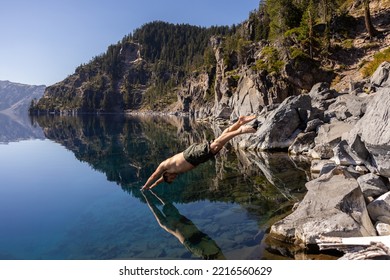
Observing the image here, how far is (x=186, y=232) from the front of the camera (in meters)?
11.2

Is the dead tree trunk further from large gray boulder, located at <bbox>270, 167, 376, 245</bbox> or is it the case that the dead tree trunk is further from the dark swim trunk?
the dark swim trunk

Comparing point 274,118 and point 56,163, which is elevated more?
point 274,118

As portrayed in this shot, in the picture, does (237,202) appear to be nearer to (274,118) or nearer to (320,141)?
(320,141)

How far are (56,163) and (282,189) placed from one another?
72.4 feet

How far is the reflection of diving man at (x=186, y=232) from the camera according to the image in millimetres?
9469

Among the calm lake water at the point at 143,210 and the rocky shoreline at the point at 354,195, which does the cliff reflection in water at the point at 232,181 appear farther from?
the rocky shoreline at the point at 354,195

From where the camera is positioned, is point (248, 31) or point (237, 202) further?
point (248, 31)

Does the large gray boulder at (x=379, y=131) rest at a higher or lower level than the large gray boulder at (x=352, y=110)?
lower

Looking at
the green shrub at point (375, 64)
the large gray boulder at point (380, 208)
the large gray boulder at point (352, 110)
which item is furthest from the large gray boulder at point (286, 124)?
the green shrub at point (375, 64)

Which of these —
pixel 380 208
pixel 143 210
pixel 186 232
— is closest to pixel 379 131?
pixel 380 208

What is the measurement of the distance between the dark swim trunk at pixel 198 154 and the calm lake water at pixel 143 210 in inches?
96.8

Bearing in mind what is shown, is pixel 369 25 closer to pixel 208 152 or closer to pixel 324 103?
pixel 324 103

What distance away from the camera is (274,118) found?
28.1 m

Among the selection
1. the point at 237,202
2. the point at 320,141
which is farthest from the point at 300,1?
the point at 237,202
